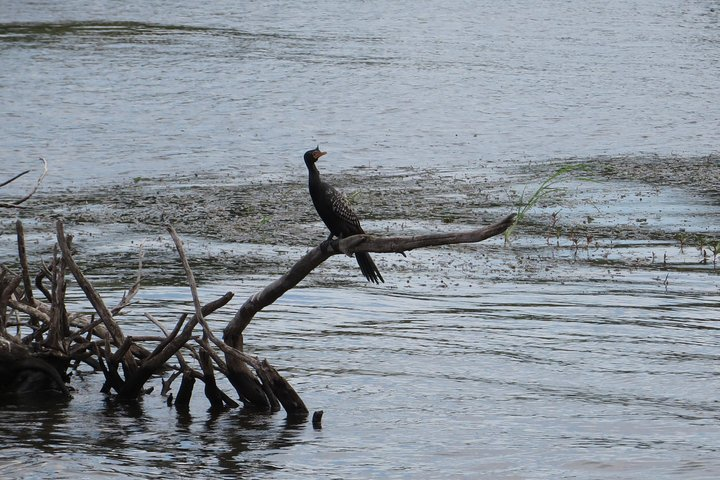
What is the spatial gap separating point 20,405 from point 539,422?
3.29m

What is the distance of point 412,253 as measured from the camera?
12.7 meters

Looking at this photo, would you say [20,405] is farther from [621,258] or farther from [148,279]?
[621,258]

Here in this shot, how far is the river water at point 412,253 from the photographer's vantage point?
761cm

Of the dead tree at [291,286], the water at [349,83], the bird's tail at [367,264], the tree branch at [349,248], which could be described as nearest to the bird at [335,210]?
the bird's tail at [367,264]

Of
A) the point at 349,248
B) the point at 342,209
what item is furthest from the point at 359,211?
the point at 349,248

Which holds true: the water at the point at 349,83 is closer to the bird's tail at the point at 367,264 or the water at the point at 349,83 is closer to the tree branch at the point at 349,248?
the tree branch at the point at 349,248

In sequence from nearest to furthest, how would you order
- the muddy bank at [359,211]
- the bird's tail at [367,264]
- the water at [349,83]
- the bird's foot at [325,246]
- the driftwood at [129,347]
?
the bird's foot at [325,246]
the driftwood at [129,347]
the bird's tail at [367,264]
the muddy bank at [359,211]
the water at [349,83]

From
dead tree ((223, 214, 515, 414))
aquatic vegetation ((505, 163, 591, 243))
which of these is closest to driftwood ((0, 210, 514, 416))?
dead tree ((223, 214, 515, 414))

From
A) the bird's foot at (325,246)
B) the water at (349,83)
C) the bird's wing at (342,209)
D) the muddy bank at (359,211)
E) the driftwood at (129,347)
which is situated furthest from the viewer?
the water at (349,83)

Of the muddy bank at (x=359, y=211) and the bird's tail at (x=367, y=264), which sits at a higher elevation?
the bird's tail at (x=367, y=264)

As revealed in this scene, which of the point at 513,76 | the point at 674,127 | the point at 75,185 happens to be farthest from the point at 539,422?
the point at 513,76

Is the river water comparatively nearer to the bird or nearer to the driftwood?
the driftwood

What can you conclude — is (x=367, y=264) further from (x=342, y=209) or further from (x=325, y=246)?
(x=325, y=246)

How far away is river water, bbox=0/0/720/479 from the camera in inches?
300
